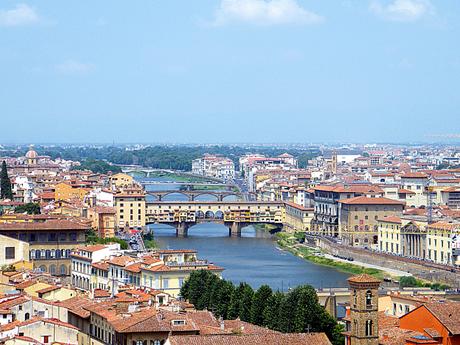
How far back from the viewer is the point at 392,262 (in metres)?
42.7

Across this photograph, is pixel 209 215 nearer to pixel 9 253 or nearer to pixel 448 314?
pixel 9 253

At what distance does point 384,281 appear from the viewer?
3791 centimetres

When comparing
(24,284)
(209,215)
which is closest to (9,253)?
(24,284)

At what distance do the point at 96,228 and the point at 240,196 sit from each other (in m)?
Result: 39.4

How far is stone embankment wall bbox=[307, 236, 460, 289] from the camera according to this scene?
3772 centimetres

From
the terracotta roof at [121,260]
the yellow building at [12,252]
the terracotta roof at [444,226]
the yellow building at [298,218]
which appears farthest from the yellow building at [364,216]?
the yellow building at [12,252]

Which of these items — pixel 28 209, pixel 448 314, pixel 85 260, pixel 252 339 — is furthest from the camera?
pixel 28 209

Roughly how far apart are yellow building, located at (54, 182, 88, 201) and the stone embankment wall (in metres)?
9.56

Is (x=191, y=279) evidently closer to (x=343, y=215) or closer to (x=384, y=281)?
(x=384, y=281)

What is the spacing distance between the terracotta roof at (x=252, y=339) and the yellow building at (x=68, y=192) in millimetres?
36694

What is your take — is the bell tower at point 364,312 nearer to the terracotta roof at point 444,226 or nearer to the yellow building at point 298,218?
the terracotta roof at point 444,226

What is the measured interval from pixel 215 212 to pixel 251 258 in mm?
18635

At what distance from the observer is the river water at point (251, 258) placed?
35938 mm

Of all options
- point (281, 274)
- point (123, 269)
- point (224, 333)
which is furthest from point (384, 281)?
point (224, 333)
